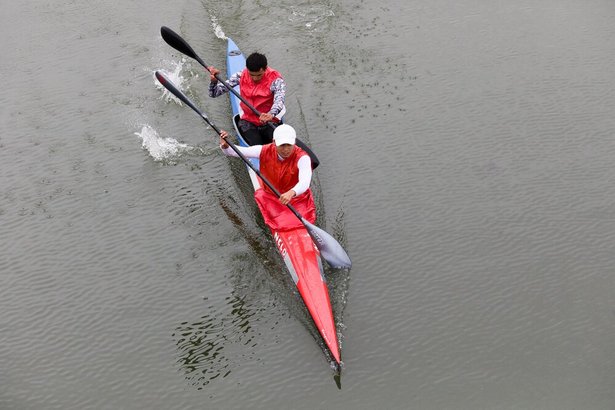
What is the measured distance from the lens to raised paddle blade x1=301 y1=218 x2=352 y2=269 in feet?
25.1

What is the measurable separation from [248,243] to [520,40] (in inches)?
295

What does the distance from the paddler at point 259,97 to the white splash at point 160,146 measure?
1165mm

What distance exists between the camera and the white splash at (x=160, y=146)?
1019 centimetres

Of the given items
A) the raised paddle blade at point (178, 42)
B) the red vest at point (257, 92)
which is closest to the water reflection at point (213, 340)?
the red vest at point (257, 92)

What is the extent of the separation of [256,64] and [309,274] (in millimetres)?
3128

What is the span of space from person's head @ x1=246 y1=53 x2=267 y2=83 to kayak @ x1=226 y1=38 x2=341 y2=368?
156cm

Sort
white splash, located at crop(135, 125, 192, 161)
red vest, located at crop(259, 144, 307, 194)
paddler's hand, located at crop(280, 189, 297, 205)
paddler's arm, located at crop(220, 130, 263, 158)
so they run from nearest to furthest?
paddler's hand, located at crop(280, 189, 297, 205)
red vest, located at crop(259, 144, 307, 194)
paddler's arm, located at crop(220, 130, 263, 158)
white splash, located at crop(135, 125, 192, 161)

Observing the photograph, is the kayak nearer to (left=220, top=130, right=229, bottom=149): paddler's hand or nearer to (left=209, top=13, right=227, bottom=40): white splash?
(left=220, top=130, right=229, bottom=149): paddler's hand

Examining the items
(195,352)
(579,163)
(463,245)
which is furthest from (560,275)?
(195,352)

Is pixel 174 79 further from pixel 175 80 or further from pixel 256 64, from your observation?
pixel 256 64

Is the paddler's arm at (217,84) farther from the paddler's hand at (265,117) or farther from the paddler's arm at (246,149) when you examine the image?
the paddler's arm at (246,149)

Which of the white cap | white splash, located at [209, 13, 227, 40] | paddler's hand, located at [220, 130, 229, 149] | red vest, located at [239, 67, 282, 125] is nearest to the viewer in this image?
the white cap

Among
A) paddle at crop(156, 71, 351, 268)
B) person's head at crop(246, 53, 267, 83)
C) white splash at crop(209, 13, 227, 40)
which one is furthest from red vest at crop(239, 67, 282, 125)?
white splash at crop(209, 13, 227, 40)

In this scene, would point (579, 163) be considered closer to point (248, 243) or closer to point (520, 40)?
point (520, 40)
